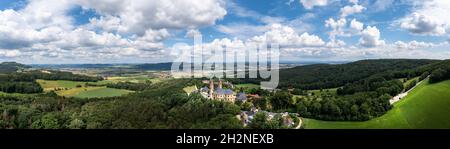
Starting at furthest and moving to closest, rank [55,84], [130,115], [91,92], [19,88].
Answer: [55,84] < [19,88] < [91,92] < [130,115]

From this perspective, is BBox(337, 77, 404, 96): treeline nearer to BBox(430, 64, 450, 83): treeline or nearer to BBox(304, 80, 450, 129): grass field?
BBox(430, 64, 450, 83): treeline

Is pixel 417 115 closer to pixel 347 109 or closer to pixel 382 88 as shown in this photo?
pixel 347 109

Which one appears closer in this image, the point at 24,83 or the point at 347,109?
the point at 347,109

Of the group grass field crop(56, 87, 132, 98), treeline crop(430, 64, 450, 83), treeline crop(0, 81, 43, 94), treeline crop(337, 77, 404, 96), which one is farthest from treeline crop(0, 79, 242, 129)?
treeline crop(430, 64, 450, 83)

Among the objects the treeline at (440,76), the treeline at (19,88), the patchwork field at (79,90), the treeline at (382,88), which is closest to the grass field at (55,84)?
the patchwork field at (79,90)

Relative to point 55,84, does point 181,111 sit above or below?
below

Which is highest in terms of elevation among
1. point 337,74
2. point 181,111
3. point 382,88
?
point 337,74

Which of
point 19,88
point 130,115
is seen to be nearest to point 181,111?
point 130,115

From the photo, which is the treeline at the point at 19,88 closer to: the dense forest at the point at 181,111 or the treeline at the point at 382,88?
the dense forest at the point at 181,111
